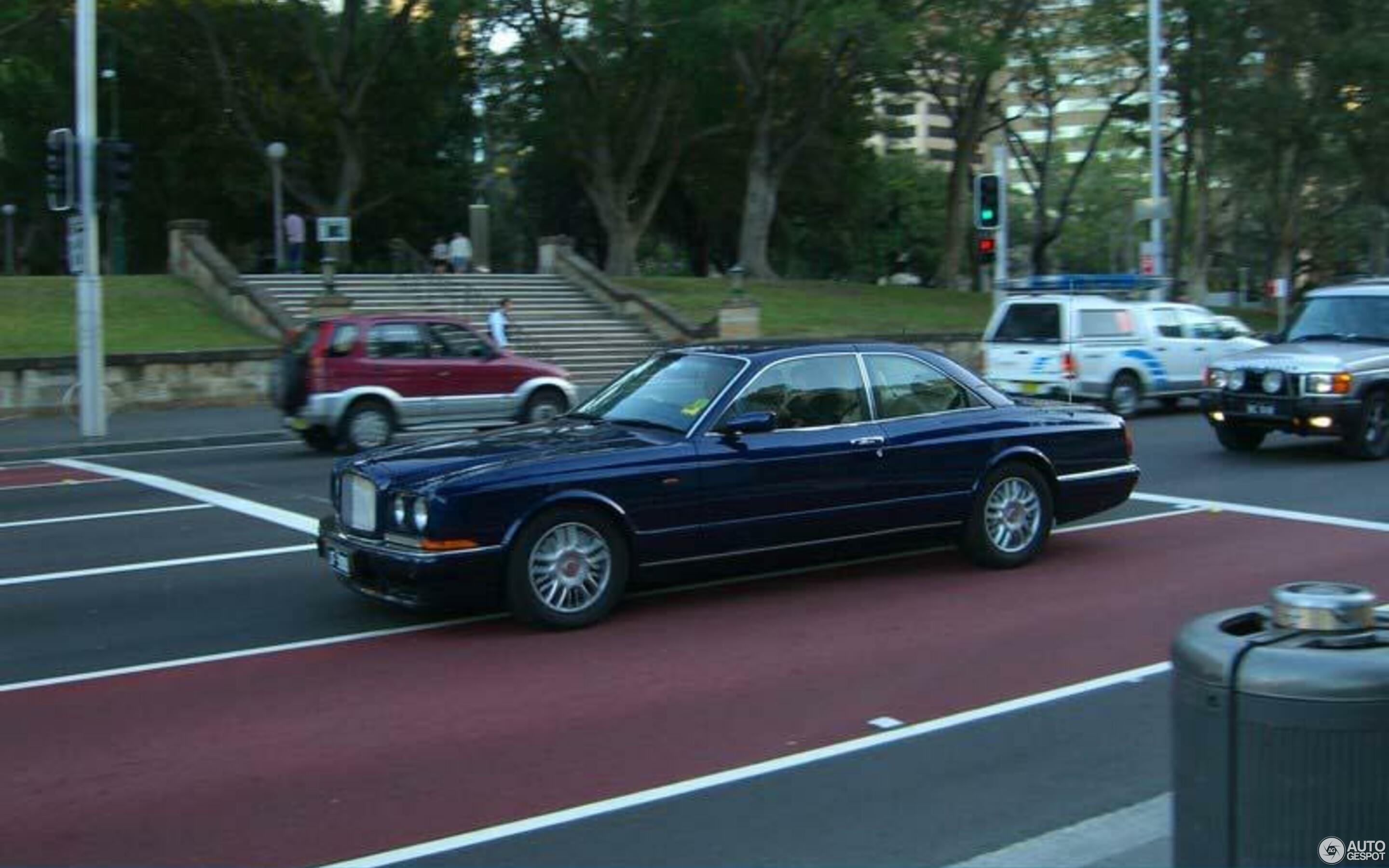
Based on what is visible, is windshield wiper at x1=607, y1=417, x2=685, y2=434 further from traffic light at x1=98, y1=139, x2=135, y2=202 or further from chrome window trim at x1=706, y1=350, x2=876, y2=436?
traffic light at x1=98, y1=139, x2=135, y2=202

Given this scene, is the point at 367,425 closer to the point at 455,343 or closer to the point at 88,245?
the point at 455,343

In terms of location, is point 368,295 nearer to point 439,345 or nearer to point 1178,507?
point 439,345

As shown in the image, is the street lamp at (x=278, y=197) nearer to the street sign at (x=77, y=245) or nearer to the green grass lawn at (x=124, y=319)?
the green grass lawn at (x=124, y=319)

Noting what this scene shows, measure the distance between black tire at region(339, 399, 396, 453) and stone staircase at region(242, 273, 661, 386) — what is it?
9.79 m

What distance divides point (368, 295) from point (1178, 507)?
75.8 feet

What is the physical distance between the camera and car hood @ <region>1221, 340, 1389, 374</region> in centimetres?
1441

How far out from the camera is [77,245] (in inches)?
742

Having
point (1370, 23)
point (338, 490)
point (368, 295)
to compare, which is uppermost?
point (1370, 23)

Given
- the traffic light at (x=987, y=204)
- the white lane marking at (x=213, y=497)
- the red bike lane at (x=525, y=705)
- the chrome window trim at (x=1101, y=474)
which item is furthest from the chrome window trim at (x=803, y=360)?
the traffic light at (x=987, y=204)

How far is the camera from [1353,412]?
14383 millimetres

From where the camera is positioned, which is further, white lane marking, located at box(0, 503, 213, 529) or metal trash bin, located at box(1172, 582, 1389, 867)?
white lane marking, located at box(0, 503, 213, 529)

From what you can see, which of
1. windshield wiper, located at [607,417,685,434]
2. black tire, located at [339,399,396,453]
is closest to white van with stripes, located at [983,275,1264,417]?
black tire, located at [339,399,396,453]

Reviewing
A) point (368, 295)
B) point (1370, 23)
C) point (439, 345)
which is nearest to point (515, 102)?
point (368, 295)

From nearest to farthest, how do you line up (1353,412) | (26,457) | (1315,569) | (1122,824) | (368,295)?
(1122,824)
(1315,569)
(1353,412)
(26,457)
(368,295)
